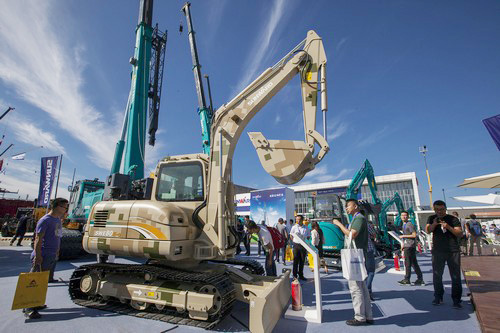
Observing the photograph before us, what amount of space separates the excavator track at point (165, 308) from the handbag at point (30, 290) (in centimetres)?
75

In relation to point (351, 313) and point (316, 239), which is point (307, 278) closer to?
point (316, 239)

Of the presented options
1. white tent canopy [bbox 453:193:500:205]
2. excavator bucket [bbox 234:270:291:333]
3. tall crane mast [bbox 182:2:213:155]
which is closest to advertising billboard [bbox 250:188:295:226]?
tall crane mast [bbox 182:2:213:155]

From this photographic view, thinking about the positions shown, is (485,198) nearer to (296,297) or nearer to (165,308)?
(296,297)

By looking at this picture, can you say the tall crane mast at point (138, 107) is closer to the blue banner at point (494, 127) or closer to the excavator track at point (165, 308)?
the excavator track at point (165, 308)

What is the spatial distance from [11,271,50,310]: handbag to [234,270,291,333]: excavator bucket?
314cm

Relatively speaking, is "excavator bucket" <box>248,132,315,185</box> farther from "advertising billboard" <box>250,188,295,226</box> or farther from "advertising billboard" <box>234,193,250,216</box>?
"advertising billboard" <box>234,193,250,216</box>

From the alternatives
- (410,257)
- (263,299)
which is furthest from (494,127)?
(263,299)

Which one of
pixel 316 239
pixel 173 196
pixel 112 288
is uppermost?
pixel 173 196

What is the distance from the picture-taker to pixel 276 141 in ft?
13.6

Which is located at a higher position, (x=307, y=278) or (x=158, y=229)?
(x=158, y=229)

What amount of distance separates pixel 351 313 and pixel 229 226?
2.57 meters

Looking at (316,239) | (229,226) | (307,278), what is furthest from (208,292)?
(316,239)

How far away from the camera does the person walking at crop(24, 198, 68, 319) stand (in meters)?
4.09

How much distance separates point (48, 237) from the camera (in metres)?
4.32
